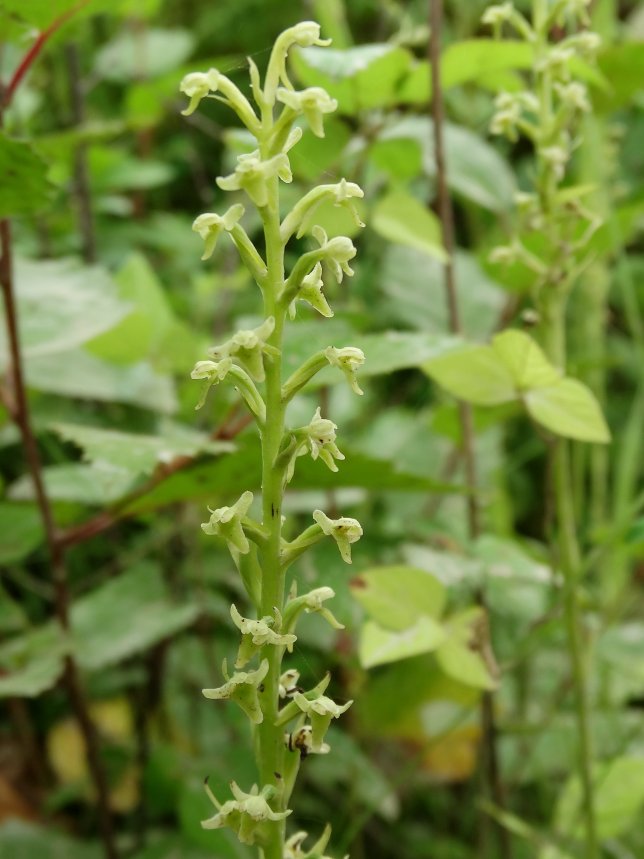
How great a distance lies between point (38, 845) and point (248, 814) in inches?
21.5

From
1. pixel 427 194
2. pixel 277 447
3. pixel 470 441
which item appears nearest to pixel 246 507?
pixel 277 447

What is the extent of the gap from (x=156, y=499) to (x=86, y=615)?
25 cm

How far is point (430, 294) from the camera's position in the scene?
3.41 ft

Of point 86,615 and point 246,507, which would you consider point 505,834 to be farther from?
point 246,507

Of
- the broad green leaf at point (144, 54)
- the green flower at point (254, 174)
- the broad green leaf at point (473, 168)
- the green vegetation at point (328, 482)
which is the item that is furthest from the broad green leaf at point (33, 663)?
the broad green leaf at point (144, 54)

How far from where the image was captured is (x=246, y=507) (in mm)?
385

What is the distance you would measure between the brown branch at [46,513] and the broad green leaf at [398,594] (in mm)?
240

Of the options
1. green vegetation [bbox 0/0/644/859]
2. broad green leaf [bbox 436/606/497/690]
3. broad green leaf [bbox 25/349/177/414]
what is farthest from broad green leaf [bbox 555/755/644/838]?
broad green leaf [bbox 25/349/177/414]

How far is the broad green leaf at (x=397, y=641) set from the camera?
0.59 metres

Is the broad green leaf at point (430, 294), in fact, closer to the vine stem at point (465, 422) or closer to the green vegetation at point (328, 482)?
the green vegetation at point (328, 482)

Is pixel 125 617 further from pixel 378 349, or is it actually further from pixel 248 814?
pixel 248 814

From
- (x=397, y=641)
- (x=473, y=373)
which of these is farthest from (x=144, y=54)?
(x=397, y=641)

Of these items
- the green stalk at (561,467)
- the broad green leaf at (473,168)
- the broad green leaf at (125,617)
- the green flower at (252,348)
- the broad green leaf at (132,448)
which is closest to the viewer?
the green flower at (252,348)

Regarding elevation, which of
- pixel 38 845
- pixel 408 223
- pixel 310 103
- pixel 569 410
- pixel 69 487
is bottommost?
pixel 38 845
